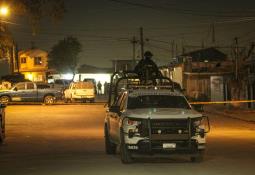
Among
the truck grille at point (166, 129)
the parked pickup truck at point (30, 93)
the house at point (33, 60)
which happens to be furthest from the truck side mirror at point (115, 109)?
the house at point (33, 60)

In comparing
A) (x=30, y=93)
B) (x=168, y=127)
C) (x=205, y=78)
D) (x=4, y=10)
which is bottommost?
(x=168, y=127)

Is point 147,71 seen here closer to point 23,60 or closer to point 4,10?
point 4,10

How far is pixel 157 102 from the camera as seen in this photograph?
1681 cm

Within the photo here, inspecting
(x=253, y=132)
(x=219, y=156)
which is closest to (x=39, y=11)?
(x=253, y=132)

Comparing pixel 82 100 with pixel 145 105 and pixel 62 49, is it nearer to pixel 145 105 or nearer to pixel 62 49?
pixel 145 105

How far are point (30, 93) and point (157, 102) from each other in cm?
3692

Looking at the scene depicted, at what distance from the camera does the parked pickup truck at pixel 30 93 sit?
172ft

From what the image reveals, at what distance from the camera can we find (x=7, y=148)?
20094mm

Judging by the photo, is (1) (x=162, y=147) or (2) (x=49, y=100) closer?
(1) (x=162, y=147)

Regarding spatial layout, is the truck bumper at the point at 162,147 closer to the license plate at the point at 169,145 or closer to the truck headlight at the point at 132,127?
the license plate at the point at 169,145

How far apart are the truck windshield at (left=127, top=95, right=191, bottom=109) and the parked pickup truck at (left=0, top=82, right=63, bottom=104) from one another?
3668cm

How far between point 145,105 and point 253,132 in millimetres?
10596

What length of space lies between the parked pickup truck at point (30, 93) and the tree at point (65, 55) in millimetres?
60936

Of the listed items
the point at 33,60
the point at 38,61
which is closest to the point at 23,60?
the point at 33,60
